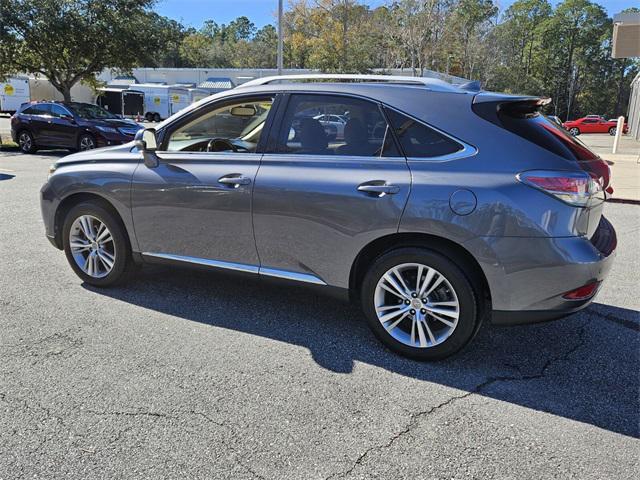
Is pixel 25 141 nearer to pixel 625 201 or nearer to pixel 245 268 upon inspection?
pixel 245 268

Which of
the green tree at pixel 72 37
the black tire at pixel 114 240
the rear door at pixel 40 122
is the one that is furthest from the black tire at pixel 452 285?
the green tree at pixel 72 37

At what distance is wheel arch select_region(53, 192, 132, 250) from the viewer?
14.8 feet

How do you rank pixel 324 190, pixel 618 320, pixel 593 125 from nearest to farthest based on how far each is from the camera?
pixel 324 190, pixel 618 320, pixel 593 125

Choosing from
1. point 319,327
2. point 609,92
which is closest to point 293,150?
point 319,327

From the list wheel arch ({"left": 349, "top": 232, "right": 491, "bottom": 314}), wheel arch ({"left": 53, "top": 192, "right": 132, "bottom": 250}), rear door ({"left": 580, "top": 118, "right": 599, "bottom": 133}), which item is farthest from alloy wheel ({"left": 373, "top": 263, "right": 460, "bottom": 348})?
rear door ({"left": 580, "top": 118, "right": 599, "bottom": 133})

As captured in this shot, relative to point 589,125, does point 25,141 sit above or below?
below

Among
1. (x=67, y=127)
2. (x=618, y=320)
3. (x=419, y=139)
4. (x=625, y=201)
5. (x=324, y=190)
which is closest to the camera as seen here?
(x=419, y=139)

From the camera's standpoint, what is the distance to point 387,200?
11.1 feet

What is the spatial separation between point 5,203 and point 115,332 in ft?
20.0

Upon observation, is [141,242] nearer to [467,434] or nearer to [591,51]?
[467,434]

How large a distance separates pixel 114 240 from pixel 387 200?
8.14 feet

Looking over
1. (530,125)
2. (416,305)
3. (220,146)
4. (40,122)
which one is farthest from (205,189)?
(40,122)

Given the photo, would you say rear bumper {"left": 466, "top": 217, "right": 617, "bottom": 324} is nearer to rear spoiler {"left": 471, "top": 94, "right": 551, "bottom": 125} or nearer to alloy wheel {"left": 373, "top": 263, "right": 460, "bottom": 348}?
alloy wheel {"left": 373, "top": 263, "right": 460, "bottom": 348}

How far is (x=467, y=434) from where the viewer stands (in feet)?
9.07
